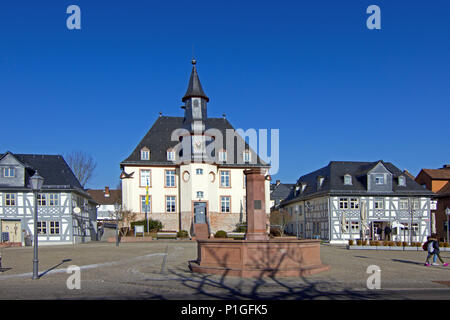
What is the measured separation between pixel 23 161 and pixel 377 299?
3666 centimetres

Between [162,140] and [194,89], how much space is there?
22.0ft

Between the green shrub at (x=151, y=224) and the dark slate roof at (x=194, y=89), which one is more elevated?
the dark slate roof at (x=194, y=89)

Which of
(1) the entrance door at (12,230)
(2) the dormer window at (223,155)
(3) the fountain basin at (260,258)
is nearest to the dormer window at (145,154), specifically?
(2) the dormer window at (223,155)

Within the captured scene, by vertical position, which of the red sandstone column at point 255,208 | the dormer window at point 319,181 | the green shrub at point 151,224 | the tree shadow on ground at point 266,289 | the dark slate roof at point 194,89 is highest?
the dark slate roof at point 194,89

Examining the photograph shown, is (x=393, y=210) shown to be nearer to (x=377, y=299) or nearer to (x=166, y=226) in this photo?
(x=166, y=226)

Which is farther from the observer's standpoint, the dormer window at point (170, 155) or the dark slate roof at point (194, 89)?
the dark slate roof at point (194, 89)

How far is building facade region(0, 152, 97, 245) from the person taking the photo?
129 feet

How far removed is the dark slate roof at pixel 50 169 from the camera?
40188mm

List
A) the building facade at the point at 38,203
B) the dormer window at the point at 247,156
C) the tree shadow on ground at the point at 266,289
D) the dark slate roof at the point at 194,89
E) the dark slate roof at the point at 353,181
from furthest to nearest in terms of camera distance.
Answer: the dormer window at the point at 247,156, the dark slate roof at the point at 194,89, the dark slate roof at the point at 353,181, the building facade at the point at 38,203, the tree shadow on ground at the point at 266,289

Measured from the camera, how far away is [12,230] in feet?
129

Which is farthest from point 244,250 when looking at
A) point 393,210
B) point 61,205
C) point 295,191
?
point 295,191

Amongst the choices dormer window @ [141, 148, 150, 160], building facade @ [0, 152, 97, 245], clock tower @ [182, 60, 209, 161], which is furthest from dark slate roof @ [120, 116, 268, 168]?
building facade @ [0, 152, 97, 245]

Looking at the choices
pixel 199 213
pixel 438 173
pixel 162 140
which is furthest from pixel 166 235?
pixel 438 173

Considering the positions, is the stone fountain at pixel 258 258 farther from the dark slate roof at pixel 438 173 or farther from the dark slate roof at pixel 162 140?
the dark slate roof at pixel 438 173
